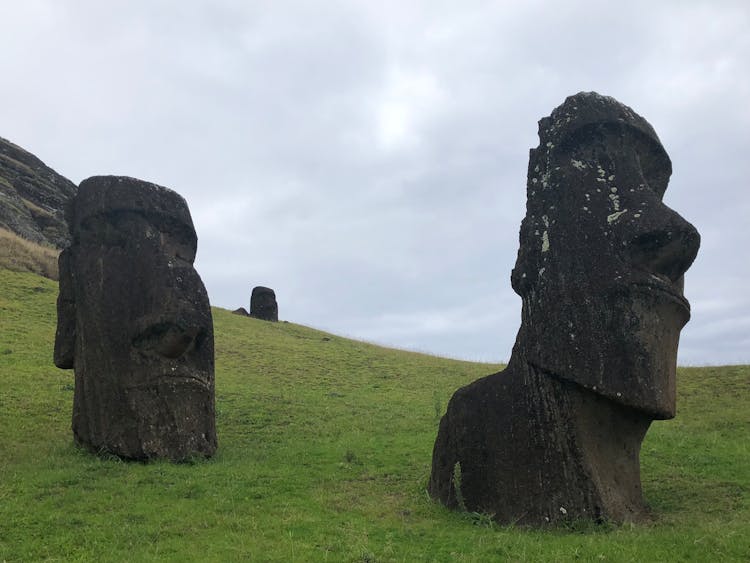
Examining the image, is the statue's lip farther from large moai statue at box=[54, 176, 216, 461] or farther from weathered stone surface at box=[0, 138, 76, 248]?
weathered stone surface at box=[0, 138, 76, 248]

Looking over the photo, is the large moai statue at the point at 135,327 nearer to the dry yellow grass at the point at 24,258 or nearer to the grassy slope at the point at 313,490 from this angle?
the grassy slope at the point at 313,490

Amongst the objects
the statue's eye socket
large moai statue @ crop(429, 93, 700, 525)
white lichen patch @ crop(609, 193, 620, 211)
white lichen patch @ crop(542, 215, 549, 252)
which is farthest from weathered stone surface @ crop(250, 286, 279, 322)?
white lichen patch @ crop(609, 193, 620, 211)

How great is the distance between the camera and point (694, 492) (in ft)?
29.5

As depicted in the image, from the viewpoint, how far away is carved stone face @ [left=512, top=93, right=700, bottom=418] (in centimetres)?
775

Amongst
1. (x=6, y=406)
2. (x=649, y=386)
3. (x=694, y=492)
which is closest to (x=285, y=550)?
(x=649, y=386)

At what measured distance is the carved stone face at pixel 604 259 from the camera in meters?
7.75

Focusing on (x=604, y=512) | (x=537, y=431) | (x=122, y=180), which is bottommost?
(x=604, y=512)

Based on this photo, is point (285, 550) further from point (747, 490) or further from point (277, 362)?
point (277, 362)

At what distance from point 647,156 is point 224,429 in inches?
410

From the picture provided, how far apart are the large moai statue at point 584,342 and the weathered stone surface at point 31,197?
42974 millimetres

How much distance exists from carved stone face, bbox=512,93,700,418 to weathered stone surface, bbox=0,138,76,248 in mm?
43101

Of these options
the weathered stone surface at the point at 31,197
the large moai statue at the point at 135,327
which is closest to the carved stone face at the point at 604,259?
the large moai statue at the point at 135,327

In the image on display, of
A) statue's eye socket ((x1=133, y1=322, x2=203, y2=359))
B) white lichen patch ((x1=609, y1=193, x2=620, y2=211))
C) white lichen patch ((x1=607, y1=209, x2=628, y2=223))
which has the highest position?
white lichen patch ((x1=609, y1=193, x2=620, y2=211))

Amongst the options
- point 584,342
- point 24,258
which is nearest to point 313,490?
point 584,342
